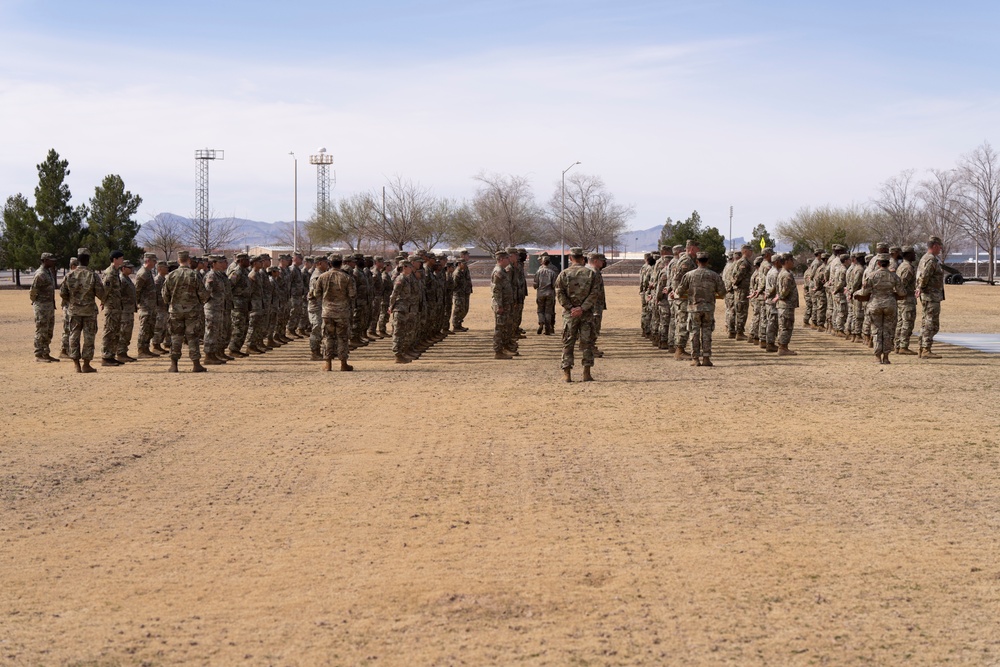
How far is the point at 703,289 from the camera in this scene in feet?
61.6

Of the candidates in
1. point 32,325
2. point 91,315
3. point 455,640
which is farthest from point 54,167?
point 455,640

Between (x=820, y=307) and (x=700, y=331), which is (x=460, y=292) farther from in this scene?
(x=700, y=331)

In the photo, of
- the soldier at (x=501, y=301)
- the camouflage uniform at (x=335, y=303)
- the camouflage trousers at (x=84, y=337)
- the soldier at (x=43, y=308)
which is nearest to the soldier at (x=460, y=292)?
the soldier at (x=501, y=301)

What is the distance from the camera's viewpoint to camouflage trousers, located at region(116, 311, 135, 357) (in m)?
20.6

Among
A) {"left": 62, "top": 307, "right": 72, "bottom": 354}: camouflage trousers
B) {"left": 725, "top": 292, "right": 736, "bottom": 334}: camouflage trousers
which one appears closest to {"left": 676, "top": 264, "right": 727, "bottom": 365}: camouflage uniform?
{"left": 725, "top": 292, "right": 736, "bottom": 334}: camouflage trousers

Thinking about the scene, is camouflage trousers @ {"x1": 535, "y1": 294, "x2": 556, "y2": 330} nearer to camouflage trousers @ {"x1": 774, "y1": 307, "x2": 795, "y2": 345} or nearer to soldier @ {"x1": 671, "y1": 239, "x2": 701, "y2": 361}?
soldier @ {"x1": 671, "y1": 239, "x2": 701, "y2": 361}

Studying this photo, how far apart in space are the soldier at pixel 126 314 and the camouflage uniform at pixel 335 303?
3.93 m

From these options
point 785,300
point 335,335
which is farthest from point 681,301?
point 335,335

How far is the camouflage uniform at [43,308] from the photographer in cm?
2056

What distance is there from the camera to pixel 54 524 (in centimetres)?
842

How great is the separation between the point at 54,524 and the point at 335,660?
3672mm

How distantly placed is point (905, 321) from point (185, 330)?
12932 millimetres

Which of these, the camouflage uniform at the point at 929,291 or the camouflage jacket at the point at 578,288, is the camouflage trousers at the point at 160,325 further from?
the camouflage uniform at the point at 929,291

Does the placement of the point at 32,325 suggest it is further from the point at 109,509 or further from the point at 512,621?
the point at 512,621
